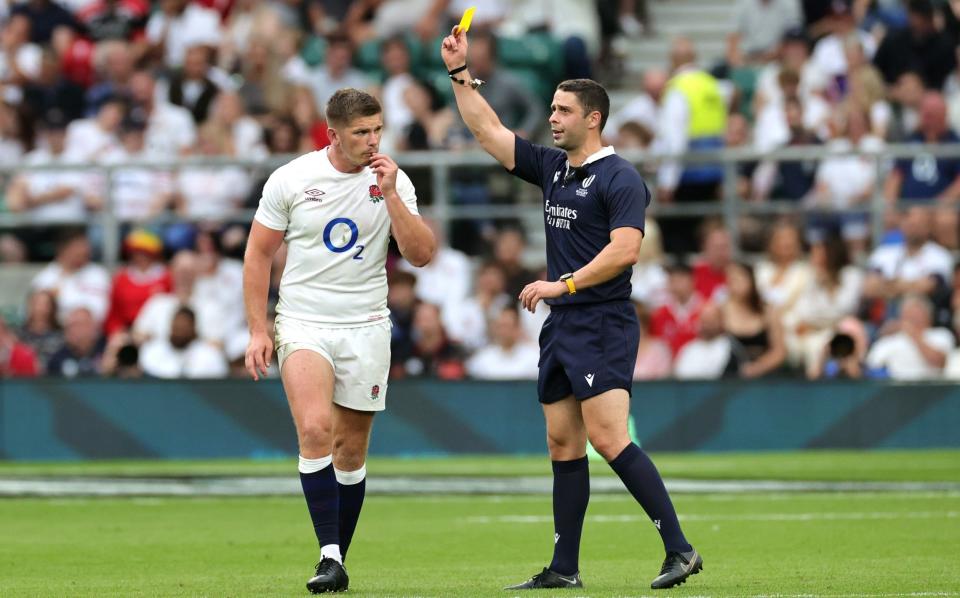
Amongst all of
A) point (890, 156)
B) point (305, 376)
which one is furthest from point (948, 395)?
point (305, 376)

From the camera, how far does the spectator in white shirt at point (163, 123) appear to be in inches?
794

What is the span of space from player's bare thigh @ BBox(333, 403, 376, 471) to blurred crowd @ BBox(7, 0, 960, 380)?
8.20 metres

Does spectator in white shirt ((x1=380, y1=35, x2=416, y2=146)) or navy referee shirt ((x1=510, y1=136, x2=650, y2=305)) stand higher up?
spectator in white shirt ((x1=380, y1=35, x2=416, y2=146))

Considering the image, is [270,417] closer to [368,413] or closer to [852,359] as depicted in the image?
[852,359]

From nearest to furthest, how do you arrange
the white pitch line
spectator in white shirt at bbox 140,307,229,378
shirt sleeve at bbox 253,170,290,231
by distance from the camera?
shirt sleeve at bbox 253,170,290,231 → the white pitch line → spectator in white shirt at bbox 140,307,229,378

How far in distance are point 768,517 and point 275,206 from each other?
4.78 metres

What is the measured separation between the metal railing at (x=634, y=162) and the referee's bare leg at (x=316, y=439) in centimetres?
971

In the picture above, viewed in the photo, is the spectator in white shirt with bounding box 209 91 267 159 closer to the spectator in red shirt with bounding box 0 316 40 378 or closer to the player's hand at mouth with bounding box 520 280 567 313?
the spectator in red shirt with bounding box 0 316 40 378

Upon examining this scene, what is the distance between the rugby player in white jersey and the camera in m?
8.20

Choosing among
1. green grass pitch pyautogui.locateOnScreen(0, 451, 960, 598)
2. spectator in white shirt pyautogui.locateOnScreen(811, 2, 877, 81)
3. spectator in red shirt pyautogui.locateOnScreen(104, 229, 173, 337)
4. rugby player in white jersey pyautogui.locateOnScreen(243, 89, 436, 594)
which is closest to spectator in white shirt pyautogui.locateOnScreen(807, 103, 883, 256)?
spectator in white shirt pyautogui.locateOnScreen(811, 2, 877, 81)

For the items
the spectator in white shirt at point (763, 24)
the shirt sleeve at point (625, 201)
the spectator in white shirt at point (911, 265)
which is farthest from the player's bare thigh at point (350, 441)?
the spectator in white shirt at point (763, 24)

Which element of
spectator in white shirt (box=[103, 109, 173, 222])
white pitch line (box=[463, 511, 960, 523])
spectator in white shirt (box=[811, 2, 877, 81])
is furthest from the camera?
spectator in white shirt (box=[811, 2, 877, 81])

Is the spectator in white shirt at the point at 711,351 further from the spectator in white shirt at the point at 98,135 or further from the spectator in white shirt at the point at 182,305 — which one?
the spectator in white shirt at the point at 98,135

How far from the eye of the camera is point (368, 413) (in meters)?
8.54
